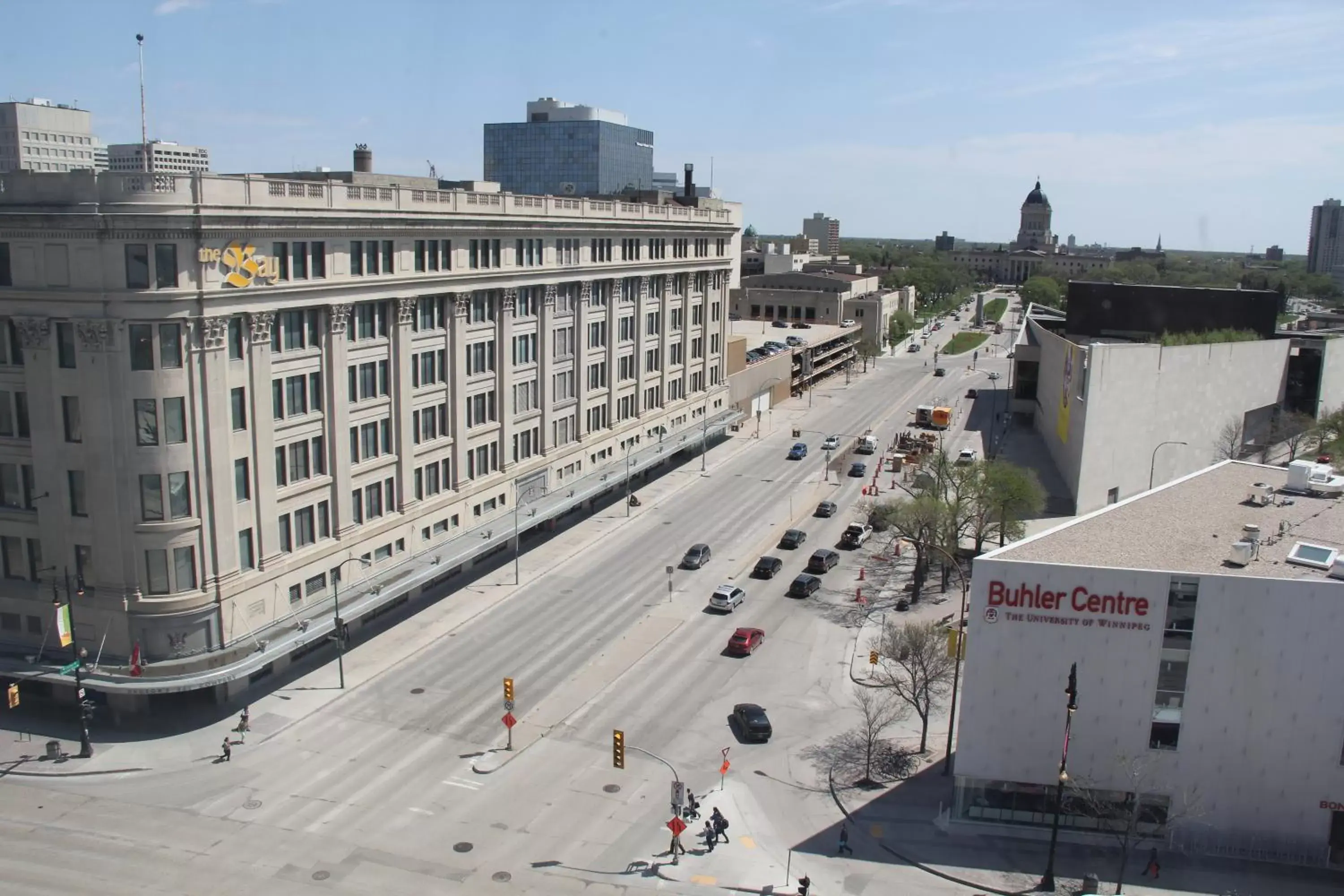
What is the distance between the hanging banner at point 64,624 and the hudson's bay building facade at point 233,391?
1.86 metres

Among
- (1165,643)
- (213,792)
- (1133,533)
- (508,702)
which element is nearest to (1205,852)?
Result: (1165,643)

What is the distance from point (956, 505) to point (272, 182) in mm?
38997

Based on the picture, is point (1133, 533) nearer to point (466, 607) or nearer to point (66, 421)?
point (466, 607)

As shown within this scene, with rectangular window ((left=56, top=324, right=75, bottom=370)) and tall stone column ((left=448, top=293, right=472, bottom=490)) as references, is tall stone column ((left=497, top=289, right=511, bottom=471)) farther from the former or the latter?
rectangular window ((left=56, top=324, right=75, bottom=370))

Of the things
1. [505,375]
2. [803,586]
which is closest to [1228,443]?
[803,586]

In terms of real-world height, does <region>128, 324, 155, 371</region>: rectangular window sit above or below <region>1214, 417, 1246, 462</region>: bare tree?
above

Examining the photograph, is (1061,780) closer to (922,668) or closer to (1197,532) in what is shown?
(922,668)

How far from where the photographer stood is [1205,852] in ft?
117

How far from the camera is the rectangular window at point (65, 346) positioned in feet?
135

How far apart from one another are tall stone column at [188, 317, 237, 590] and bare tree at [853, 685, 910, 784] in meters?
26.5

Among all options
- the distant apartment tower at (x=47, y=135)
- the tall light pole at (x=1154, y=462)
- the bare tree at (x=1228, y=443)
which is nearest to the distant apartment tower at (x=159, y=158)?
the distant apartment tower at (x=47, y=135)

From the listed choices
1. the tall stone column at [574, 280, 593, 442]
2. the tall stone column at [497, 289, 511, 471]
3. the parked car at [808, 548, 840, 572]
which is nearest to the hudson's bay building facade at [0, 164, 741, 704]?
the tall stone column at [497, 289, 511, 471]

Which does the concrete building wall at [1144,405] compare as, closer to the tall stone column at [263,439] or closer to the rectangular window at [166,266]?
the tall stone column at [263,439]

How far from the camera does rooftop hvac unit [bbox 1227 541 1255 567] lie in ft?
116
